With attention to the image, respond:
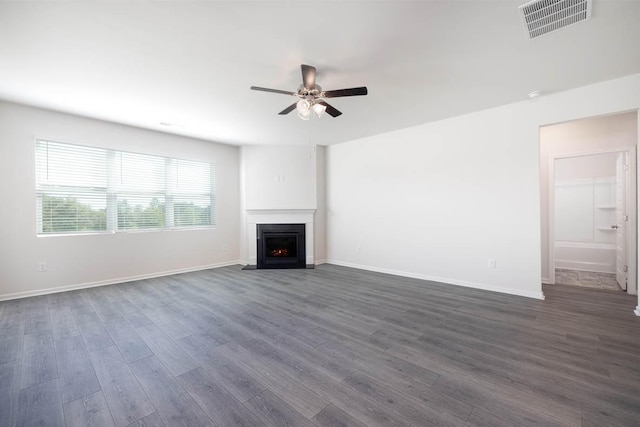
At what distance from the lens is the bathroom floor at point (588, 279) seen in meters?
3.99

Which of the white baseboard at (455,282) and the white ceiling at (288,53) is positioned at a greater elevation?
the white ceiling at (288,53)

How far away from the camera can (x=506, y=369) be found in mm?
1928

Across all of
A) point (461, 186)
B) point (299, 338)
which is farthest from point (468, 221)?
point (299, 338)

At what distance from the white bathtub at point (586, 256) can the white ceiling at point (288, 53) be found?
3.76m

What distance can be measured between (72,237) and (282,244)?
350cm

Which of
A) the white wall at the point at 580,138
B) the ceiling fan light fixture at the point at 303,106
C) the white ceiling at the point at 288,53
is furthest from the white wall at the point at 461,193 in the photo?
the ceiling fan light fixture at the point at 303,106

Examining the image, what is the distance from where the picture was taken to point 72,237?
3965mm

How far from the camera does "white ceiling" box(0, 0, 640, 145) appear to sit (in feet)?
6.29

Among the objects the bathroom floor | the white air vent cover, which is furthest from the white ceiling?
the bathroom floor

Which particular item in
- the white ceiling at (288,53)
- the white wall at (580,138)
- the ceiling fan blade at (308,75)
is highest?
the white ceiling at (288,53)

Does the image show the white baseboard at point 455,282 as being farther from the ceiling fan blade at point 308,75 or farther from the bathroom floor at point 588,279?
the ceiling fan blade at point 308,75

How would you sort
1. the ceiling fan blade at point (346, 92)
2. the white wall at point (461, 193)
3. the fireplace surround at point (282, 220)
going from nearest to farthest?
the ceiling fan blade at point (346, 92) → the white wall at point (461, 193) → the fireplace surround at point (282, 220)

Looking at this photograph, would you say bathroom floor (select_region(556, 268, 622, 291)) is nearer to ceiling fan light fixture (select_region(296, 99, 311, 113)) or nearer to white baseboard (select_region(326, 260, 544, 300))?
white baseboard (select_region(326, 260, 544, 300))

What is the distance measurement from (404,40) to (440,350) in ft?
8.83
